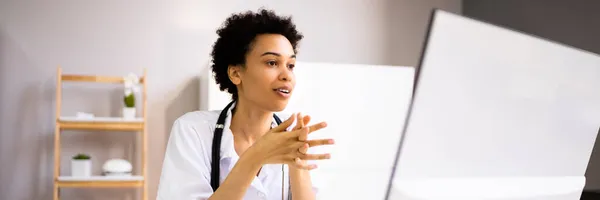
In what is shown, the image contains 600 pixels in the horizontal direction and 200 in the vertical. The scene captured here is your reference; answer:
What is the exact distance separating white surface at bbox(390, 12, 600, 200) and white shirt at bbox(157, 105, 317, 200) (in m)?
0.74

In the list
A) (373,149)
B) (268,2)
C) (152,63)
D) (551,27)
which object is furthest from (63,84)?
(551,27)

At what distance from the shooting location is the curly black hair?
1.18 metres

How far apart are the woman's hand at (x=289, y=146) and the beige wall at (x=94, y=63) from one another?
296 centimetres

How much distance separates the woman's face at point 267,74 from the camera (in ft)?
3.40

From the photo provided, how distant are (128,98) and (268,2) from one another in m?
1.07

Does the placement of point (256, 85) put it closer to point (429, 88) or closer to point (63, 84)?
point (429, 88)

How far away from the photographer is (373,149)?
3.21 meters

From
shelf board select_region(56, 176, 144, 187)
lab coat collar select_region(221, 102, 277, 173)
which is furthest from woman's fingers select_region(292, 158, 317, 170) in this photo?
shelf board select_region(56, 176, 144, 187)

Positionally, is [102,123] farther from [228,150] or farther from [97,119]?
[228,150]

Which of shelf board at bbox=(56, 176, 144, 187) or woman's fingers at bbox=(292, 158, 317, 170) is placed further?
shelf board at bbox=(56, 176, 144, 187)

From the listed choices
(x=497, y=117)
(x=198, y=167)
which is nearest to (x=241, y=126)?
(x=198, y=167)

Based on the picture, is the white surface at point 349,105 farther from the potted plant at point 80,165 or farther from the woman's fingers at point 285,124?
the woman's fingers at point 285,124

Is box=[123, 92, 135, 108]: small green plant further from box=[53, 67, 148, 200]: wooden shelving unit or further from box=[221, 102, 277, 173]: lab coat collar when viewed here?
box=[221, 102, 277, 173]: lab coat collar

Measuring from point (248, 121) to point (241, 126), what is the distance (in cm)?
2
